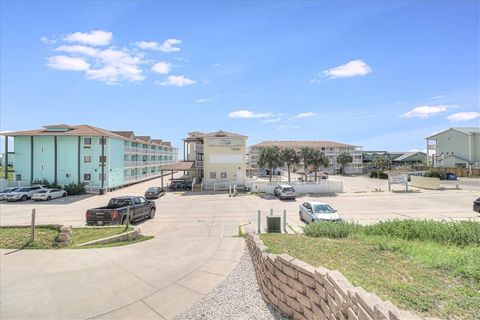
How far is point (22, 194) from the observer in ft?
105

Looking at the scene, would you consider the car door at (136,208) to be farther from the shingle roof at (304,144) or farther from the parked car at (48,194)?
the shingle roof at (304,144)

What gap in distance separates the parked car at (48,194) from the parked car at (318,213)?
28.5 metres

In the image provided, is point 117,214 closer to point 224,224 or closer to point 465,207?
point 224,224

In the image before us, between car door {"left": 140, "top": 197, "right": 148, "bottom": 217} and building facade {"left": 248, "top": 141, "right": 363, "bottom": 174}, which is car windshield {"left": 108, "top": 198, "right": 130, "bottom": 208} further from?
building facade {"left": 248, "top": 141, "right": 363, "bottom": 174}

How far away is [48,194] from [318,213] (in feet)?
98.4

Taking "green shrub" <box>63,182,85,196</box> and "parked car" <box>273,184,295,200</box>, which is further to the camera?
"green shrub" <box>63,182,85,196</box>

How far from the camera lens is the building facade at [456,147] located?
6638cm

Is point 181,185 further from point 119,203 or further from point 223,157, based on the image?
point 119,203

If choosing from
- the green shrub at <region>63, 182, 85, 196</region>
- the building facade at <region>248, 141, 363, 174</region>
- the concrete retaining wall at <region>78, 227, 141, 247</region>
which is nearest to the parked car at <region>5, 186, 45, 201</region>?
the green shrub at <region>63, 182, 85, 196</region>

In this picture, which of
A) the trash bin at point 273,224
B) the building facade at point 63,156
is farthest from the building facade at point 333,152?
the trash bin at point 273,224

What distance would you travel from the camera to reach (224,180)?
42031 millimetres

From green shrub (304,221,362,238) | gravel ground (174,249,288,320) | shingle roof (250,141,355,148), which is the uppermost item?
shingle roof (250,141,355,148)

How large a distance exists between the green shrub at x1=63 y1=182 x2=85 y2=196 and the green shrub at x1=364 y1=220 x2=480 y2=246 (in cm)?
3664

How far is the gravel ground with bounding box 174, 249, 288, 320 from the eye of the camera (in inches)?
248
